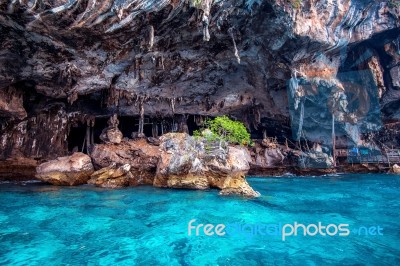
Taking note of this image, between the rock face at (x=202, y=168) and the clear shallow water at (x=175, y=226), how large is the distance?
0.87 metres

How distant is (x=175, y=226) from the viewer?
7.40 meters

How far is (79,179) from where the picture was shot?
14.1 metres

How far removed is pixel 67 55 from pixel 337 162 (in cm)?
2082

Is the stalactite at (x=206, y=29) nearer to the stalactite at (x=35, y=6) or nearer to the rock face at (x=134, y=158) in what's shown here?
the stalactite at (x=35, y=6)

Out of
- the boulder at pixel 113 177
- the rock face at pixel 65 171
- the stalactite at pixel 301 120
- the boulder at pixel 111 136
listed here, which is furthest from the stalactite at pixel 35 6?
the stalactite at pixel 301 120

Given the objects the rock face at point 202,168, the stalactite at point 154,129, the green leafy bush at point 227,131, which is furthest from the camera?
the stalactite at point 154,129

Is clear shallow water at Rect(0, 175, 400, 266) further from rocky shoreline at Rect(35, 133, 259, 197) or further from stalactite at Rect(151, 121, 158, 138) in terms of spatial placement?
stalactite at Rect(151, 121, 158, 138)

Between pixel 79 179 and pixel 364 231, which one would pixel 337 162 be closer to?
pixel 364 231

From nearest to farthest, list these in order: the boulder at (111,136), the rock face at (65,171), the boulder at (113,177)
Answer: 1. the boulder at (113,177)
2. the rock face at (65,171)
3. the boulder at (111,136)

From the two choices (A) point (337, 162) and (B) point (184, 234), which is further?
(A) point (337, 162)

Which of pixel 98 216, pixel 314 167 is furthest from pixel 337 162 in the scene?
pixel 98 216

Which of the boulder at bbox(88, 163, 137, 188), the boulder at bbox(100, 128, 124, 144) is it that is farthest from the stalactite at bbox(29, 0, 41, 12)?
the boulder at bbox(100, 128, 124, 144)

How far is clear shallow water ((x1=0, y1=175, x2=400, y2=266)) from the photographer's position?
5496 millimetres

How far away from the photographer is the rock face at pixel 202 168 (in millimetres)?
12367
